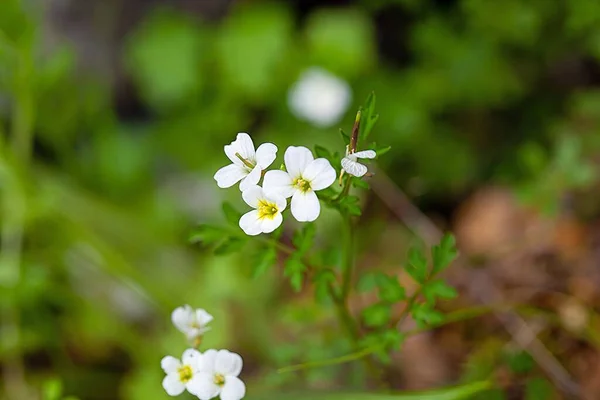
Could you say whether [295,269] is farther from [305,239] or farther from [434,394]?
[434,394]

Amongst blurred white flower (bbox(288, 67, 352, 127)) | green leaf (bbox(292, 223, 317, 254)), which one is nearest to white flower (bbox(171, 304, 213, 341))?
green leaf (bbox(292, 223, 317, 254))

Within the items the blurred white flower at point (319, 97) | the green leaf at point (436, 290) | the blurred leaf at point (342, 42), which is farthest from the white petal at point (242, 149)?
the blurred leaf at point (342, 42)

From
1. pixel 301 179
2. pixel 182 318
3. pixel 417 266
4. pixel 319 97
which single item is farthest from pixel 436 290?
pixel 319 97

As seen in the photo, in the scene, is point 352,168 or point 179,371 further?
point 179,371

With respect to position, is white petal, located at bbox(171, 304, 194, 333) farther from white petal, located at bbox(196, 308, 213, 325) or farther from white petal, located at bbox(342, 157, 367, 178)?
white petal, located at bbox(342, 157, 367, 178)

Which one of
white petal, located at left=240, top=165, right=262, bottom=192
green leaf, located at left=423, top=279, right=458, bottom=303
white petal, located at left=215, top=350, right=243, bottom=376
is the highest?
white petal, located at left=240, top=165, right=262, bottom=192
